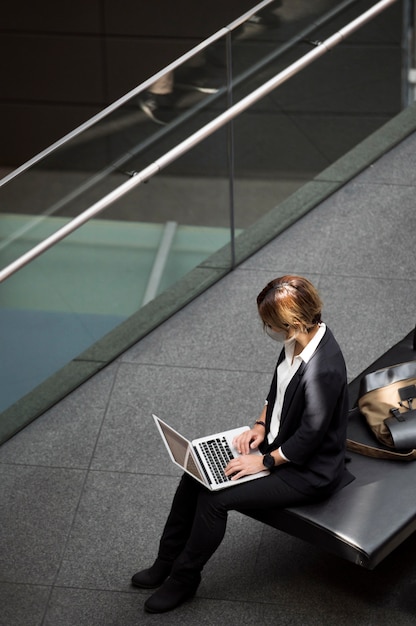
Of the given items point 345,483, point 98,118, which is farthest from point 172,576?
point 98,118

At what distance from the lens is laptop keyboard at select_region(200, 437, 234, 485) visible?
389 cm

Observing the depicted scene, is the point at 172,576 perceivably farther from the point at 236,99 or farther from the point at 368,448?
A: the point at 236,99

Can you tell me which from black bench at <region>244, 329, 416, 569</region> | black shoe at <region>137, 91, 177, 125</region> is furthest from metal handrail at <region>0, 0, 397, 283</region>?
black bench at <region>244, 329, 416, 569</region>

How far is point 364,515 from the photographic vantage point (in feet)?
12.2

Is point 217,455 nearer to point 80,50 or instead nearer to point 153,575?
point 153,575

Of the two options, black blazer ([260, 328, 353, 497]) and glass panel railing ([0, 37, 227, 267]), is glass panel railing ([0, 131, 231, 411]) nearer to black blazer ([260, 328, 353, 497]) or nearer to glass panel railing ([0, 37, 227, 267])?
glass panel railing ([0, 37, 227, 267])

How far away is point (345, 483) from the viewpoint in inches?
152

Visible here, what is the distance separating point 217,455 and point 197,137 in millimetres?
1774

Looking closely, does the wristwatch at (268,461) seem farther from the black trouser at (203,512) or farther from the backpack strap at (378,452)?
the backpack strap at (378,452)

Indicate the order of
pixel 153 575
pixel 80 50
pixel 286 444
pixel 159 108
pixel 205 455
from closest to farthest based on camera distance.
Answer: pixel 286 444, pixel 205 455, pixel 153 575, pixel 159 108, pixel 80 50

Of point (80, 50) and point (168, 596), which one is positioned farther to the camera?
point (80, 50)

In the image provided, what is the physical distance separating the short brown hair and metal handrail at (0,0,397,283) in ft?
4.17

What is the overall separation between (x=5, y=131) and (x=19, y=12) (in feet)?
4.77

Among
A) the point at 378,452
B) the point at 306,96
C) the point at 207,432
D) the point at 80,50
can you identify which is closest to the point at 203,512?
the point at 378,452
